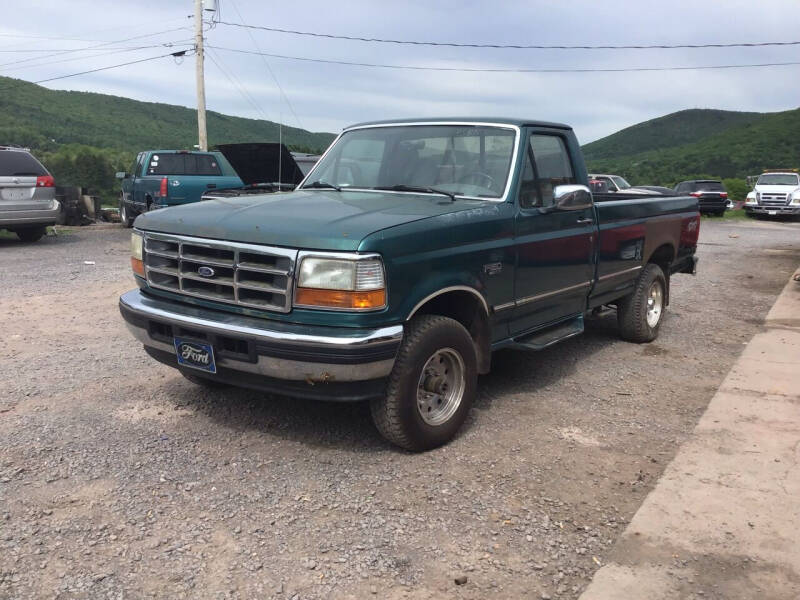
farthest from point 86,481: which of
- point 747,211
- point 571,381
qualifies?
point 747,211

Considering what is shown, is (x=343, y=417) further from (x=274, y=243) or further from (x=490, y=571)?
(x=490, y=571)

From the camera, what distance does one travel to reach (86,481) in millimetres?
3432

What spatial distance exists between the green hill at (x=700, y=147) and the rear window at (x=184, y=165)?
48109 mm

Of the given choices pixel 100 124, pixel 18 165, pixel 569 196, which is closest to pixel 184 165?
pixel 18 165

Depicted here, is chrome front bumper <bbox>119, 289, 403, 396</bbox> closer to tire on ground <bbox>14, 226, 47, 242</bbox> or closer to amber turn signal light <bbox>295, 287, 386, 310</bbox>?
amber turn signal light <bbox>295, 287, 386, 310</bbox>

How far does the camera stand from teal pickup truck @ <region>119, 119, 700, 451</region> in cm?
345

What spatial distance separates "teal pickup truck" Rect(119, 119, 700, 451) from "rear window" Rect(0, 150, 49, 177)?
8622 millimetres

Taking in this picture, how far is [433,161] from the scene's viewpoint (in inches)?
186

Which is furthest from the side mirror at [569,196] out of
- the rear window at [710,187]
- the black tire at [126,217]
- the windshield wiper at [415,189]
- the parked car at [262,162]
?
the rear window at [710,187]

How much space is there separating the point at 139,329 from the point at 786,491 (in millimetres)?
3653

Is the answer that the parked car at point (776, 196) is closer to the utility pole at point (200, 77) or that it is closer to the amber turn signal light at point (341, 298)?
the utility pole at point (200, 77)

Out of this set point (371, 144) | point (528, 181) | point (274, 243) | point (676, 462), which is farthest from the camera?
point (371, 144)

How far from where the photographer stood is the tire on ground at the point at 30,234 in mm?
12762

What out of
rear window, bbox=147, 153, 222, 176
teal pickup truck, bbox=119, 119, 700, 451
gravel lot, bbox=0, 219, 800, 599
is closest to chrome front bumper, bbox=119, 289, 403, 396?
teal pickup truck, bbox=119, 119, 700, 451
